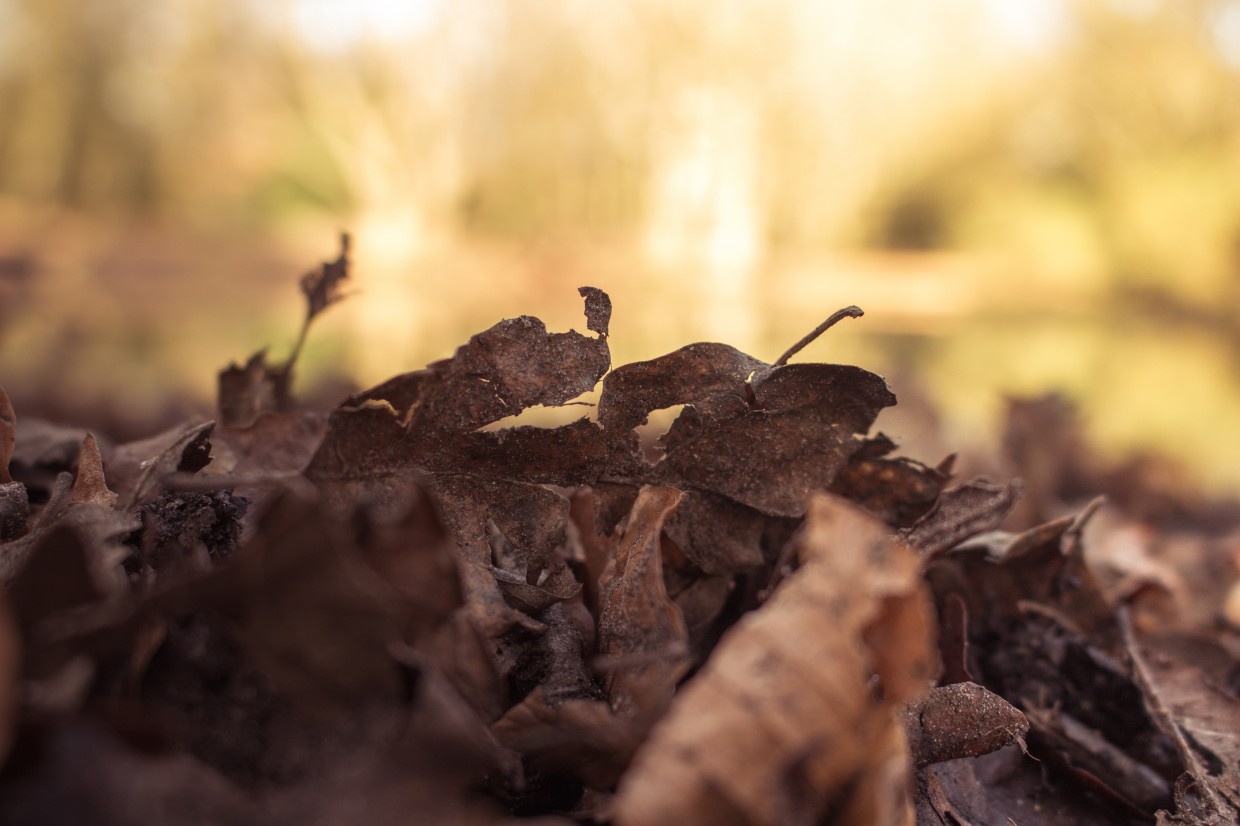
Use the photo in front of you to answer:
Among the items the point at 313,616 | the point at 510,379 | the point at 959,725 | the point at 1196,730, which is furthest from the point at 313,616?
the point at 1196,730

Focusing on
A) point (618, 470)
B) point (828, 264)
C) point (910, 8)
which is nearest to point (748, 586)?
point (618, 470)

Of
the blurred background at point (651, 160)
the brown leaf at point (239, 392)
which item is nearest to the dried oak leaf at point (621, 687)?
the brown leaf at point (239, 392)

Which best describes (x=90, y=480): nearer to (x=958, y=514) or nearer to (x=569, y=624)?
(x=569, y=624)

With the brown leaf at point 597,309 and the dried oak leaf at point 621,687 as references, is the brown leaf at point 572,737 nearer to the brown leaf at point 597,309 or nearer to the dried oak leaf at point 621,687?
the dried oak leaf at point 621,687

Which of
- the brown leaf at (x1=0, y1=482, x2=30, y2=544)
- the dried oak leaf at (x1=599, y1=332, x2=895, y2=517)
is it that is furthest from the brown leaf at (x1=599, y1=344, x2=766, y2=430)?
the brown leaf at (x1=0, y1=482, x2=30, y2=544)

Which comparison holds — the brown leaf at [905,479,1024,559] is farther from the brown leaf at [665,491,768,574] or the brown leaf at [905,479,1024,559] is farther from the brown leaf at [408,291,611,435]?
the brown leaf at [408,291,611,435]
